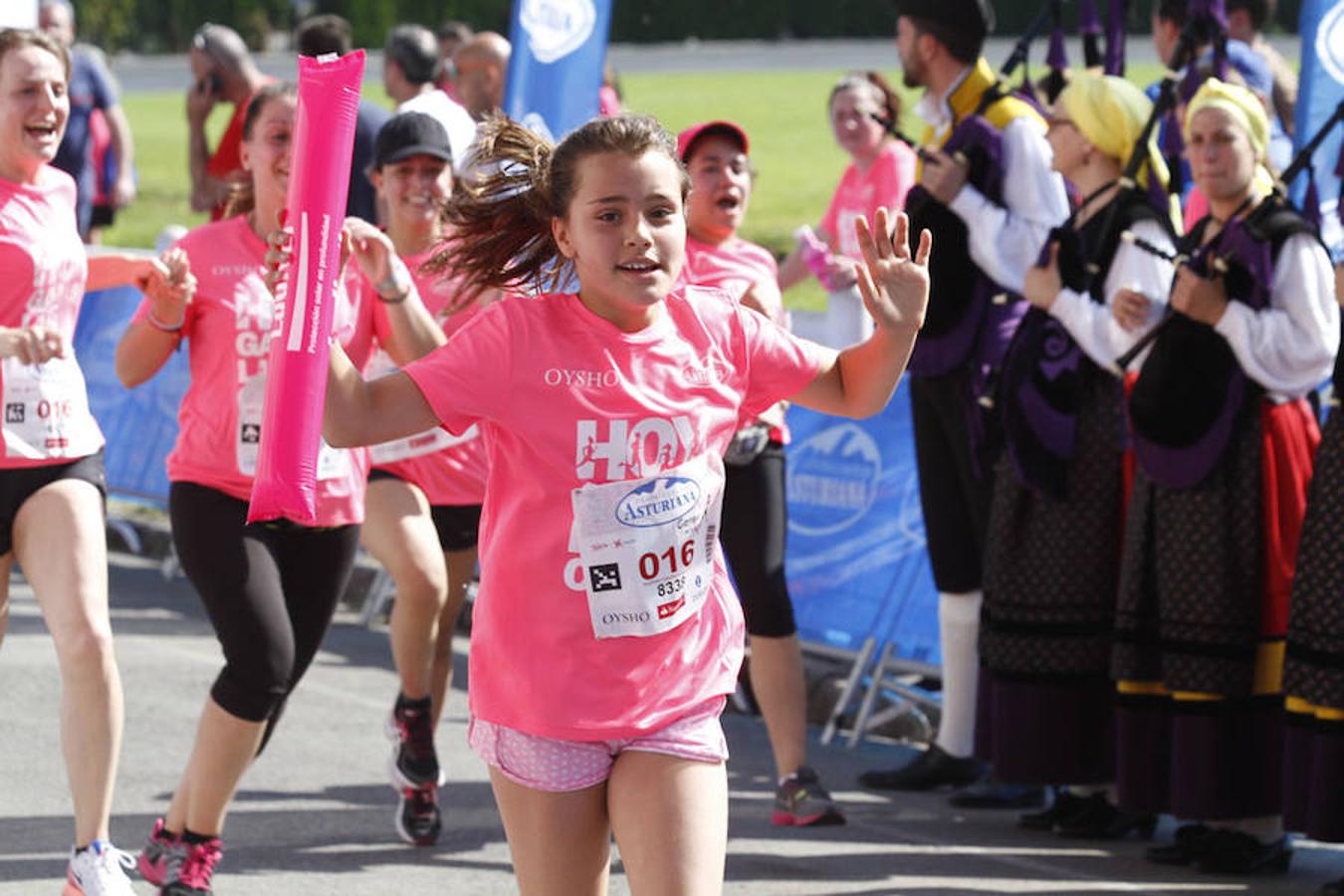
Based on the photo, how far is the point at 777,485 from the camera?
7.40 meters

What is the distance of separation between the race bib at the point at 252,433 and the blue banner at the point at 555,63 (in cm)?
329

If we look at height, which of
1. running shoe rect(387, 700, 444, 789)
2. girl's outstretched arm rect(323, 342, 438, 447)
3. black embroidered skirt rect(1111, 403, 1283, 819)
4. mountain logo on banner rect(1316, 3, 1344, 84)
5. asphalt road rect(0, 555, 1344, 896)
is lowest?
asphalt road rect(0, 555, 1344, 896)

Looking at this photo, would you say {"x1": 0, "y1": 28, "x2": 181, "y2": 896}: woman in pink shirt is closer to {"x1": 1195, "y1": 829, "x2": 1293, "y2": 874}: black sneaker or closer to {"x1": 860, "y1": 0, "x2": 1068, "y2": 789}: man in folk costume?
{"x1": 860, "y1": 0, "x2": 1068, "y2": 789}: man in folk costume

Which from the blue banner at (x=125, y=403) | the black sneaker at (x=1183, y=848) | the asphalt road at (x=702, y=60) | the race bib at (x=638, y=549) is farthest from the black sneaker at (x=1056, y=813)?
the asphalt road at (x=702, y=60)

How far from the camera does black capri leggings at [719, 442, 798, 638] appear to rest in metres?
7.36

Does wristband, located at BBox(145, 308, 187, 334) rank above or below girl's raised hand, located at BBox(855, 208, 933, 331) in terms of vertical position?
below

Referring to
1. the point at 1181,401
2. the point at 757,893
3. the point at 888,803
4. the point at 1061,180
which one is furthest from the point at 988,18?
the point at 757,893

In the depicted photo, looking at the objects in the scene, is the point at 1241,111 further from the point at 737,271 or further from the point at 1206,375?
the point at 737,271

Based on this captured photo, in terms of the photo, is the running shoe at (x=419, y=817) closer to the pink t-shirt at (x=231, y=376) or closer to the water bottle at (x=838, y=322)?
the pink t-shirt at (x=231, y=376)

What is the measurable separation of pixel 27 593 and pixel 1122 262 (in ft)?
18.7

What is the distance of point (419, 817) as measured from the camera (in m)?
6.98

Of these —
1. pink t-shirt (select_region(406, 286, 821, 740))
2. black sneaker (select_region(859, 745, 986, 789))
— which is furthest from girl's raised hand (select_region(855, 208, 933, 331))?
black sneaker (select_region(859, 745, 986, 789))

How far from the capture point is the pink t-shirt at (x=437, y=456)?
283 inches

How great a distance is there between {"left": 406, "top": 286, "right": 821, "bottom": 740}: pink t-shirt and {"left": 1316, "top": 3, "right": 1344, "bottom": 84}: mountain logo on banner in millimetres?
3586
